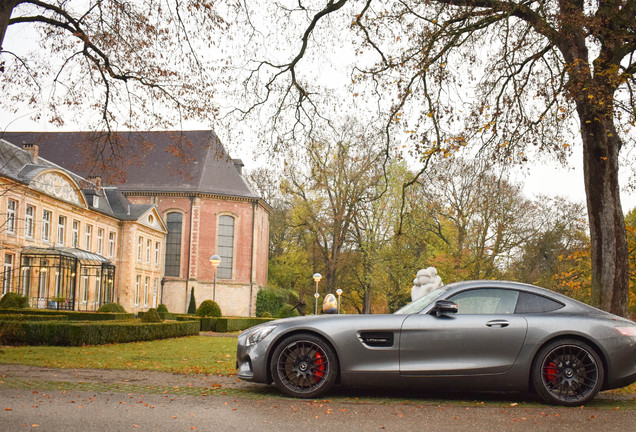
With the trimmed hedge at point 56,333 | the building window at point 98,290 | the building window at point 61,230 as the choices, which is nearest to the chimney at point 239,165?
the building window at point 98,290

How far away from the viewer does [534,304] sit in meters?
7.12

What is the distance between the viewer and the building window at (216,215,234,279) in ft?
178

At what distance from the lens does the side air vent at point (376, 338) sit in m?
6.83

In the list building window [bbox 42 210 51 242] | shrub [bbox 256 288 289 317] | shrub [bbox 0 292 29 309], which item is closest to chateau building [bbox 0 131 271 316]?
shrub [bbox 256 288 289 317]

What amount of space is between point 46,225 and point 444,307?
3451 cm

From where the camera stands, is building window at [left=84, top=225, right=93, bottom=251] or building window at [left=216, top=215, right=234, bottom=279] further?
building window at [left=216, top=215, right=234, bottom=279]

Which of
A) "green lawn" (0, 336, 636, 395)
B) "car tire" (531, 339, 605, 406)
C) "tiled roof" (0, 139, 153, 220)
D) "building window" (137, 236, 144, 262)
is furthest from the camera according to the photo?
"building window" (137, 236, 144, 262)

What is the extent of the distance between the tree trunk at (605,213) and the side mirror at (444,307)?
4.69m

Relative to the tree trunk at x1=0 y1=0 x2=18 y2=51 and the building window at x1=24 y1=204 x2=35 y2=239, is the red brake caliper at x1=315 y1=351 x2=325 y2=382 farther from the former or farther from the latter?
the building window at x1=24 y1=204 x2=35 y2=239

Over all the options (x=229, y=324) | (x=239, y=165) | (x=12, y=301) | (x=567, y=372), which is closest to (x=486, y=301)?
(x=567, y=372)

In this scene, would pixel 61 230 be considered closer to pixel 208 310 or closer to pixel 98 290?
pixel 98 290

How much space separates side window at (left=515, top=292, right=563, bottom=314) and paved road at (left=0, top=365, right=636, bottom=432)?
103 cm

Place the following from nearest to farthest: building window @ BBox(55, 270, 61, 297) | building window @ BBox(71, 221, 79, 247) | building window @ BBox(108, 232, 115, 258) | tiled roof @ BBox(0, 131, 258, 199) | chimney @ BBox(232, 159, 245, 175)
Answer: building window @ BBox(55, 270, 61, 297) → building window @ BBox(71, 221, 79, 247) → building window @ BBox(108, 232, 115, 258) → tiled roof @ BBox(0, 131, 258, 199) → chimney @ BBox(232, 159, 245, 175)

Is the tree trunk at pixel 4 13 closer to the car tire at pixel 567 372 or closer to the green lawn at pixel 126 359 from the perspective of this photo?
the green lawn at pixel 126 359
